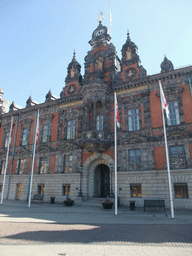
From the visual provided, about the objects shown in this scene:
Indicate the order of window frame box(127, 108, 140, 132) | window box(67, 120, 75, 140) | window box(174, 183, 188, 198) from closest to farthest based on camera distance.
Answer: window box(174, 183, 188, 198), window frame box(127, 108, 140, 132), window box(67, 120, 75, 140)

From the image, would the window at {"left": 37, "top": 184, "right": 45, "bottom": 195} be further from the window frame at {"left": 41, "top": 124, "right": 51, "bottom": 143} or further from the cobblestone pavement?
the cobblestone pavement

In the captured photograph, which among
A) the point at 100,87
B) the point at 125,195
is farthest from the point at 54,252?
the point at 100,87

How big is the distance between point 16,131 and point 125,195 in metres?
20.6

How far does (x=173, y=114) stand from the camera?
21.3m

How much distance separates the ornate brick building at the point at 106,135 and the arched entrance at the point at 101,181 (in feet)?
0.38

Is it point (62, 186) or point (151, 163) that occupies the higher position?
point (151, 163)

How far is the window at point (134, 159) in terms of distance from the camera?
2159 centimetres

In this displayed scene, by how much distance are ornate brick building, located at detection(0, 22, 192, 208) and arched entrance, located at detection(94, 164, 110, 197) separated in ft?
0.38

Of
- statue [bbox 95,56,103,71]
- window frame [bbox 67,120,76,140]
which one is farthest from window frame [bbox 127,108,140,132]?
statue [bbox 95,56,103,71]

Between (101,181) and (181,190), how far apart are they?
31.6 feet

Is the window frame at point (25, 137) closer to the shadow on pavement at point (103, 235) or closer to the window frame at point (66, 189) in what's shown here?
the window frame at point (66, 189)

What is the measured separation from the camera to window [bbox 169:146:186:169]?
19.5 metres

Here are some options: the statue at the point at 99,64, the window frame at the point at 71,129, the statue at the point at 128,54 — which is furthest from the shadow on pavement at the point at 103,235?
the statue at the point at 99,64

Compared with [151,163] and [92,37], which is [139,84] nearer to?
[151,163]
